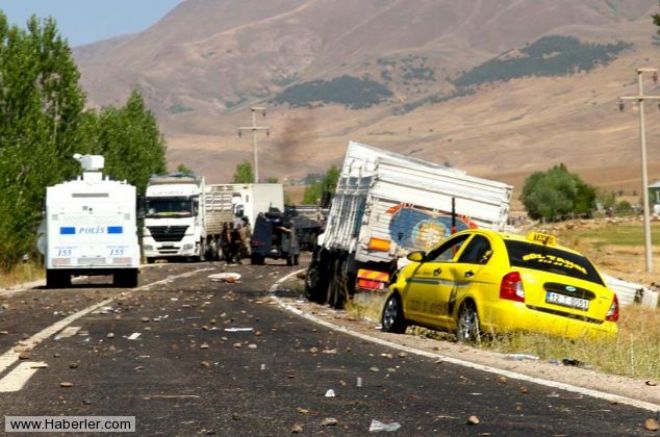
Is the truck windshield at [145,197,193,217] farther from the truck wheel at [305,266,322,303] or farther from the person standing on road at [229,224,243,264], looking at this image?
the truck wheel at [305,266,322,303]

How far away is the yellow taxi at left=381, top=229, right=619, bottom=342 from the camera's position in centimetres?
1733

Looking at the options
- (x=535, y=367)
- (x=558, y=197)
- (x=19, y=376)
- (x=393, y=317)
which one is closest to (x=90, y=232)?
(x=393, y=317)

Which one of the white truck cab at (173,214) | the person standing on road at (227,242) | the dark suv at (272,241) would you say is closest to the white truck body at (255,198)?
the person standing on road at (227,242)

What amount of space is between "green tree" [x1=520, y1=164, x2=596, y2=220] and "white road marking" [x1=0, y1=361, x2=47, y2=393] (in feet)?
536

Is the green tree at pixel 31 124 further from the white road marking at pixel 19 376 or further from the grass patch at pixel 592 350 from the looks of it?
the white road marking at pixel 19 376

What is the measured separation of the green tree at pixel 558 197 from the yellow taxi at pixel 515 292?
159 meters

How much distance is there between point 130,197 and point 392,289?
1749 centimetres

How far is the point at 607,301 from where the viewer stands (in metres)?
17.9

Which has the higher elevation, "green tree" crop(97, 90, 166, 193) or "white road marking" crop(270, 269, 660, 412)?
"green tree" crop(97, 90, 166, 193)

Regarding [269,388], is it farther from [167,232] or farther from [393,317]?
[167,232]

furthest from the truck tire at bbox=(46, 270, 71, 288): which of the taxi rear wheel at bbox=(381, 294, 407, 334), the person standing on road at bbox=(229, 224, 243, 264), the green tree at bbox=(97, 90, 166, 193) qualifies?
the green tree at bbox=(97, 90, 166, 193)

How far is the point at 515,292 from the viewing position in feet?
56.7

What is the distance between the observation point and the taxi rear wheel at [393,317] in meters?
20.3

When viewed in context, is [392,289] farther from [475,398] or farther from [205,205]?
[205,205]
